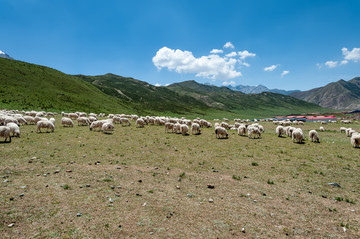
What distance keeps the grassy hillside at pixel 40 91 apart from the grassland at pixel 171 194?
7408cm

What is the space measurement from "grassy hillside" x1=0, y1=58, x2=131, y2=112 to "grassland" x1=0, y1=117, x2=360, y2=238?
2916 inches

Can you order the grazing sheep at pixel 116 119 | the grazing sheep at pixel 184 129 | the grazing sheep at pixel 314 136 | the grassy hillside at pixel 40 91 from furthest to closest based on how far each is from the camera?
the grassy hillside at pixel 40 91, the grazing sheep at pixel 116 119, the grazing sheep at pixel 184 129, the grazing sheep at pixel 314 136

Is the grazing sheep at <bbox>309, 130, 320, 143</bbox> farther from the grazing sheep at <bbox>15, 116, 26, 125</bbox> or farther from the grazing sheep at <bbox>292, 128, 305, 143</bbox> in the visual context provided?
the grazing sheep at <bbox>15, 116, 26, 125</bbox>

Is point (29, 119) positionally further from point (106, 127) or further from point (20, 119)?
point (106, 127)

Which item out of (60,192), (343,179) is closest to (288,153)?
(343,179)

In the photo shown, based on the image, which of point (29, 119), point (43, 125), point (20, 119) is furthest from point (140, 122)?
point (20, 119)

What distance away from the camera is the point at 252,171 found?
46.0ft

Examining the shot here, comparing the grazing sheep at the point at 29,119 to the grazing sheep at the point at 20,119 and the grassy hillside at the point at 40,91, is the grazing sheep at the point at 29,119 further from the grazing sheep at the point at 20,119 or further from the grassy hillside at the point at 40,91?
the grassy hillside at the point at 40,91

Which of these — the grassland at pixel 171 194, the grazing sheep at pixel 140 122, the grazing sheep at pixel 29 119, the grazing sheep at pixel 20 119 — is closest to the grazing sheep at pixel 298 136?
the grassland at pixel 171 194

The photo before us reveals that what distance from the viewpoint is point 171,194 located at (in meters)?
10.0

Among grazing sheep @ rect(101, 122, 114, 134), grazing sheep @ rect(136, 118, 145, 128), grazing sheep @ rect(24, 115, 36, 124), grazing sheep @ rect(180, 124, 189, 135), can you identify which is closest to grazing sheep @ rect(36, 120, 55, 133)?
grazing sheep @ rect(101, 122, 114, 134)

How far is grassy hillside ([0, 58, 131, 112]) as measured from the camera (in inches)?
2921

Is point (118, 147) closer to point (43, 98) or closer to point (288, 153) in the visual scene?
point (288, 153)

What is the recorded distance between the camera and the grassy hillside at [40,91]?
7419cm
